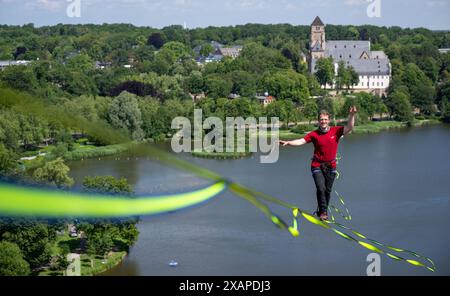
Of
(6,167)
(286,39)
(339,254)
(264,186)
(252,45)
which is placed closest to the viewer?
(339,254)

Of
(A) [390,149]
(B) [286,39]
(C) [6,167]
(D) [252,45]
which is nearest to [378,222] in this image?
(C) [6,167]

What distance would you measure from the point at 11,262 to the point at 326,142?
179 inches

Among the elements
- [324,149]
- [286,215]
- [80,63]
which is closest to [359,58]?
[80,63]

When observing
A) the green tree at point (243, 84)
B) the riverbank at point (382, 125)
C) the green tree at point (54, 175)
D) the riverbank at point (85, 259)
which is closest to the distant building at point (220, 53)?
the green tree at point (243, 84)

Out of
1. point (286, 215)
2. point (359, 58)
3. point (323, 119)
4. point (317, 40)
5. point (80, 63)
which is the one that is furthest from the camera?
point (317, 40)

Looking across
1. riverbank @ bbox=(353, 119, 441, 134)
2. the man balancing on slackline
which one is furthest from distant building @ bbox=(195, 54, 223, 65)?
the man balancing on slackline

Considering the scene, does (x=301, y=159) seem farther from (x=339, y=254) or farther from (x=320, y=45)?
(x=320, y=45)

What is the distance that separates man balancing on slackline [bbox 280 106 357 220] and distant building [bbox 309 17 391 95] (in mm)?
19280

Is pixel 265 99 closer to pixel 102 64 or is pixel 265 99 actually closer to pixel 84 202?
pixel 102 64

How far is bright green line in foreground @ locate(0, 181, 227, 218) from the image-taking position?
114cm

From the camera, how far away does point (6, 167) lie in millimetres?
8844

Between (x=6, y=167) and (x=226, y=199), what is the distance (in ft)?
7.95

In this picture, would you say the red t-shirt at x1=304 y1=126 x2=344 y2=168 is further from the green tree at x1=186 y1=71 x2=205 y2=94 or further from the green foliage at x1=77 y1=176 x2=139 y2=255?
the green tree at x1=186 y1=71 x2=205 y2=94

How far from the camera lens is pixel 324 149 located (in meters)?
1.88
